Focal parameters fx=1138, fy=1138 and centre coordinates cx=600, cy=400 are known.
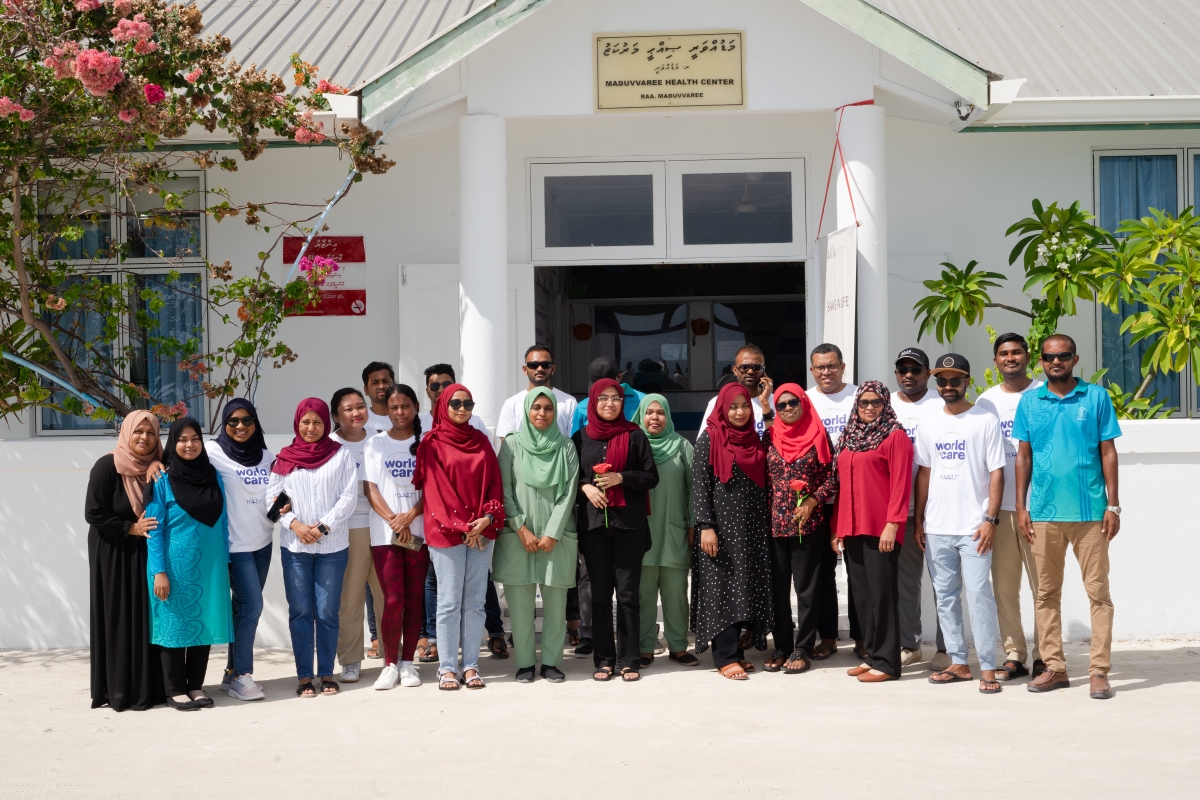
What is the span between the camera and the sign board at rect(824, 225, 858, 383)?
6.66m

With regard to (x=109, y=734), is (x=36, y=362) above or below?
above

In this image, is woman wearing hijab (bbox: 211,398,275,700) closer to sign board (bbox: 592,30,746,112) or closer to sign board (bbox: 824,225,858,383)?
sign board (bbox: 592,30,746,112)

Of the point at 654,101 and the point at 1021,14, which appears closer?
the point at 654,101

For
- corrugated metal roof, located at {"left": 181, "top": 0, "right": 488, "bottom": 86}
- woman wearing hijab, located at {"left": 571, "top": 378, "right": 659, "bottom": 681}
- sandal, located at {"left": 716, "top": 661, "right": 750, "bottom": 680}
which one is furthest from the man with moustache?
corrugated metal roof, located at {"left": 181, "top": 0, "right": 488, "bottom": 86}

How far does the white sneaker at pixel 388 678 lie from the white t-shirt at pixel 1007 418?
9.90 ft

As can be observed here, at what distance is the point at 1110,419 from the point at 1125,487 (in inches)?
52.5

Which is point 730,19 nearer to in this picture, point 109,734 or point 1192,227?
point 1192,227

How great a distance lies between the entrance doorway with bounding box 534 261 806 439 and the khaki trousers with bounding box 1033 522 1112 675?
6713 mm

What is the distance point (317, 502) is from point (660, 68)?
3.32 metres

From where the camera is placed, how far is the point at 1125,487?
632cm

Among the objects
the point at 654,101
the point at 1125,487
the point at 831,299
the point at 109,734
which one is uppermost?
the point at 654,101

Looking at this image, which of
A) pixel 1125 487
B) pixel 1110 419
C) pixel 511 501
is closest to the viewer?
pixel 1110 419

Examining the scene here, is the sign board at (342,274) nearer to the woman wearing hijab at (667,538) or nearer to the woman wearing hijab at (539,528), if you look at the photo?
the woman wearing hijab at (539,528)

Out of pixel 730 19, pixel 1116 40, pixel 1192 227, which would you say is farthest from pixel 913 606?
pixel 1116 40
